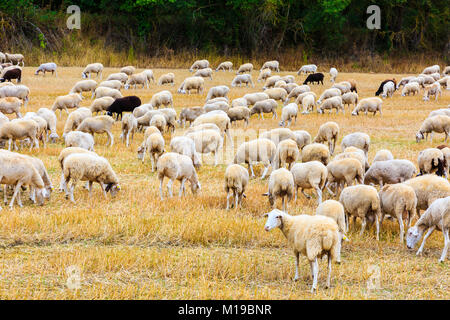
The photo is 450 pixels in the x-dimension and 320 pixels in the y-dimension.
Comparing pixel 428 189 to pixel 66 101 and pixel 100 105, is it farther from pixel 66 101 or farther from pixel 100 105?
pixel 66 101

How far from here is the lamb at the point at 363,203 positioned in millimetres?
8594

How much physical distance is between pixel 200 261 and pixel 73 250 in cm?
188

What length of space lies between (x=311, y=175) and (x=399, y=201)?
81.0 inches

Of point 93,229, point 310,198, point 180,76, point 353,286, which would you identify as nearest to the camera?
point 353,286

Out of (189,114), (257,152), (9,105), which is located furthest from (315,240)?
(9,105)

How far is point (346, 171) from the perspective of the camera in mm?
10531

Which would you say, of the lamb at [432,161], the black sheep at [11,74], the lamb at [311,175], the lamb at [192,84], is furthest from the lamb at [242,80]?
the lamb at [311,175]

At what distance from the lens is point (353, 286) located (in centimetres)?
678

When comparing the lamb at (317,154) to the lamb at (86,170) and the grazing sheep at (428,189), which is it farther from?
the lamb at (86,170)

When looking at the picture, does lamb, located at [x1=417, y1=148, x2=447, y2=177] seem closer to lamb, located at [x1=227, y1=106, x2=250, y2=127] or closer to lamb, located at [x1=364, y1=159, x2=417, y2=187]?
lamb, located at [x1=364, y1=159, x2=417, y2=187]

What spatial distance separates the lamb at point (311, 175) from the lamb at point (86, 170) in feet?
12.0

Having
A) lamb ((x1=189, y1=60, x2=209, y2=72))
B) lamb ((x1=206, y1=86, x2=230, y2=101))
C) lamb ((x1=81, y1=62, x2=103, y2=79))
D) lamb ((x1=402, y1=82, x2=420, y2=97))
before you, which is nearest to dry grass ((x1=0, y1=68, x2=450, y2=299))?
lamb ((x1=206, y1=86, x2=230, y2=101))

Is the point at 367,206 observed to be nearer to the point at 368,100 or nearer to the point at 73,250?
the point at 73,250

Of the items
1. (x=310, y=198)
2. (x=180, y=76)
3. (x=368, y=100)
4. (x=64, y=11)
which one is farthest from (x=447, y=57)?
(x=310, y=198)
